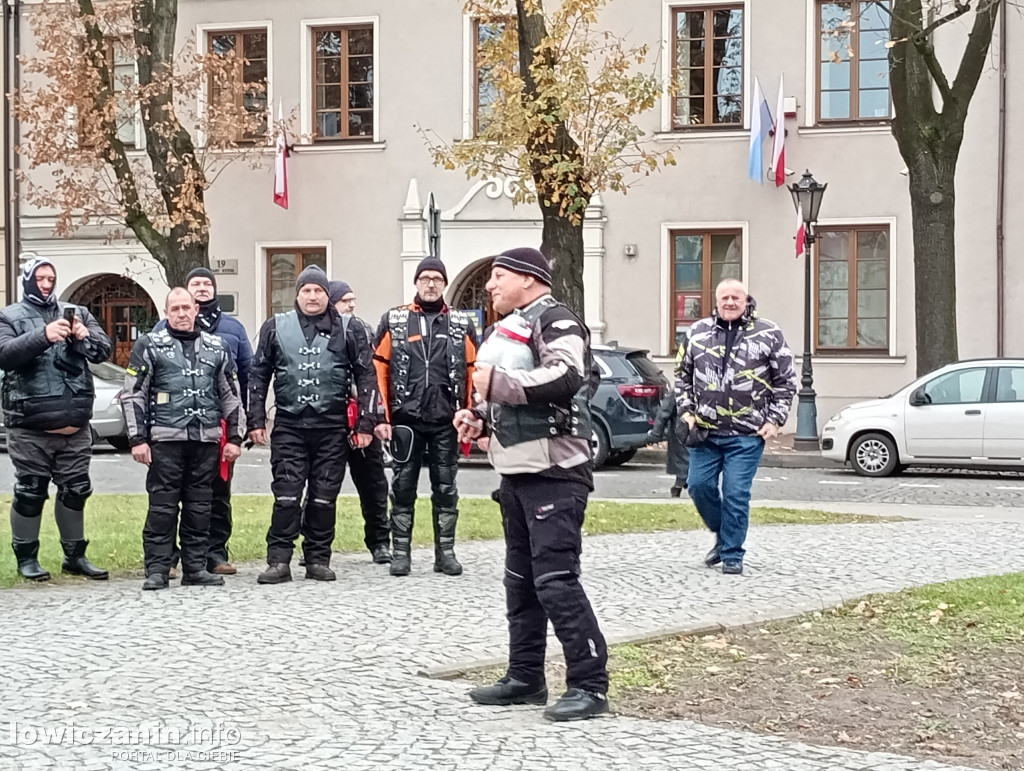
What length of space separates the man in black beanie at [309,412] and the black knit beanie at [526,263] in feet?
11.5

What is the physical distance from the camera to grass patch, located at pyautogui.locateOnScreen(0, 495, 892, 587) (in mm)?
10953

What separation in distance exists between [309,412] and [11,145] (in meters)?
22.5

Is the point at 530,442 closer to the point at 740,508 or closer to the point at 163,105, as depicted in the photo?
the point at 740,508

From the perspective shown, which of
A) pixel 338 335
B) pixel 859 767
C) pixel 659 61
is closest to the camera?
pixel 859 767

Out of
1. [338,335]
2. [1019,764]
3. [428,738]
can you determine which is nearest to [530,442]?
[428,738]

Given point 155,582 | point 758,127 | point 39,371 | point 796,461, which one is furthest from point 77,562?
point 758,127

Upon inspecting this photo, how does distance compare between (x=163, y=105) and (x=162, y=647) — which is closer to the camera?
(x=162, y=647)

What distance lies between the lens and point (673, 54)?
88.9 feet

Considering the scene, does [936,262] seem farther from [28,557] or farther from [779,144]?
[28,557]

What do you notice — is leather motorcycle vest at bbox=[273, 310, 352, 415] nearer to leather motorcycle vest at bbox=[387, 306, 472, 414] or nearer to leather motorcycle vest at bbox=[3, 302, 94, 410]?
leather motorcycle vest at bbox=[387, 306, 472, 414]

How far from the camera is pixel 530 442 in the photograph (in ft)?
20.3

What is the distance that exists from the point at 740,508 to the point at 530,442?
4010mm

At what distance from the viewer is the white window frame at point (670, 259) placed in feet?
87.7

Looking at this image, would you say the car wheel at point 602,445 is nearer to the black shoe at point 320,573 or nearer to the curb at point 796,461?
the curb at point 796,461
